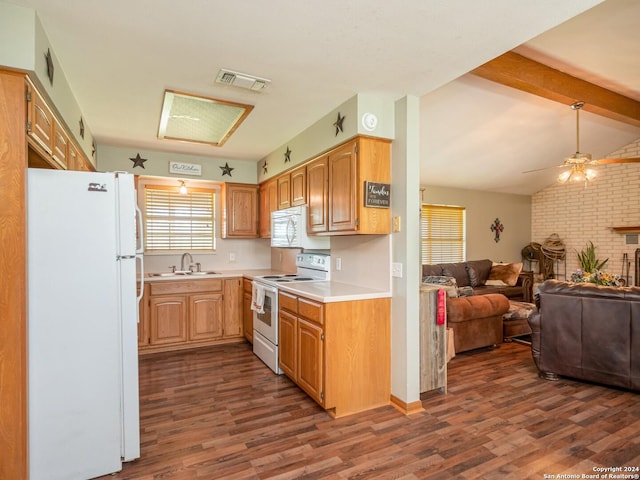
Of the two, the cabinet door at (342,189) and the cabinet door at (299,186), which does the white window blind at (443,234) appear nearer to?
the cabinet door at (299,186)

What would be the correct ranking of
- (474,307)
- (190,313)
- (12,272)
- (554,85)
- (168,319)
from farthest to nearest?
(190,313)
(168,319)
(474,307)
(554,85)
(12,272)

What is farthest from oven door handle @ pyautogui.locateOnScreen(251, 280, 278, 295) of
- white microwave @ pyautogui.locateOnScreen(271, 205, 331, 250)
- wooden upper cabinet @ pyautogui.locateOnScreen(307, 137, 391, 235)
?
wooden upper cabinet @ pyautogui.locateOnScreen(307, 137, 391, 235)

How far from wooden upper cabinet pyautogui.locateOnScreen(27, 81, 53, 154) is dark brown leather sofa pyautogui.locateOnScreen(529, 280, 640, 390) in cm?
414

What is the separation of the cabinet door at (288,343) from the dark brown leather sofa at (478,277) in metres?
3.45

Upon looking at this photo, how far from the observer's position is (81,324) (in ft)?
6.35

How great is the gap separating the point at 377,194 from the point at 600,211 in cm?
632

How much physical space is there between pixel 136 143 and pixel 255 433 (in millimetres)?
3476

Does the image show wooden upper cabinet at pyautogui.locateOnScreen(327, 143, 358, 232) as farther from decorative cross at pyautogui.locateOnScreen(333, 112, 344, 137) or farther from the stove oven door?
the stove oven door

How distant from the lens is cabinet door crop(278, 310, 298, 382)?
3.07 m

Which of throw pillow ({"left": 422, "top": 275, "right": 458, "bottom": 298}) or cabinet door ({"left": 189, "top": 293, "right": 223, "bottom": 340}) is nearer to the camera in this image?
throw pillow ({"left": 422, "top": 275, "right": 458, "bottom": 298})

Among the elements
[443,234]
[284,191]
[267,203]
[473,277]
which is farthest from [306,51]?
[443,234]

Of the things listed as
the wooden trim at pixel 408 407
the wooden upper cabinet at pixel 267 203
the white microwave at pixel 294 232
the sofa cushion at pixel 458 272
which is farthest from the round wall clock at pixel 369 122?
the sofa cushion at pixel 458 272

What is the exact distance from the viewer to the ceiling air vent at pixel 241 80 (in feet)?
7.95

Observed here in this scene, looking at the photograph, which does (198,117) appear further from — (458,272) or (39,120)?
(458,272)
